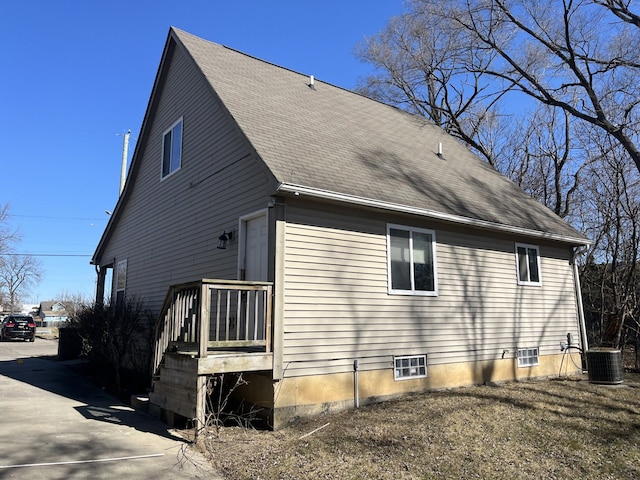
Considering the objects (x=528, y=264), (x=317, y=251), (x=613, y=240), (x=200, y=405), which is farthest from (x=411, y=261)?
(x=613, y=240)

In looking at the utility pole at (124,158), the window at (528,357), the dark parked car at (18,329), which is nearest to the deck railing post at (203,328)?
the window at (528,357)

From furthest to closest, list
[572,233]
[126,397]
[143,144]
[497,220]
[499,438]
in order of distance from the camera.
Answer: [143,144] → [572,233] → [497,220] → [126,397] → [499,438]

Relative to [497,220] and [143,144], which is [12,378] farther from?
[497,220]

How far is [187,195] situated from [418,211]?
5.05 m

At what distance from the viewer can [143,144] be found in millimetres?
13156

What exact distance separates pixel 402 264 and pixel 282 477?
15.6ft

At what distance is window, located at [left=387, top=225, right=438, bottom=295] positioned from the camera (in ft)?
28.3

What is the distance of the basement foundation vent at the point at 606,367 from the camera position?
395 inches

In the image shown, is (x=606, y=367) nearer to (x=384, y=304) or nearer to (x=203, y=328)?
(x=384, y=304)

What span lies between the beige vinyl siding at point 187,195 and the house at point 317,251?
2.0 inches

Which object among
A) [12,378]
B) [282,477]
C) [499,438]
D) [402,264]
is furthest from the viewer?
[12,378]

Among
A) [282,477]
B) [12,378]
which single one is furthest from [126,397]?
[282,477]

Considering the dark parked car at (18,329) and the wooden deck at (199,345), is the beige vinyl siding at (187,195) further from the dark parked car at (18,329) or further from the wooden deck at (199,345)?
the dark parked car at (18,329)

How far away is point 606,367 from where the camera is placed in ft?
33.1
